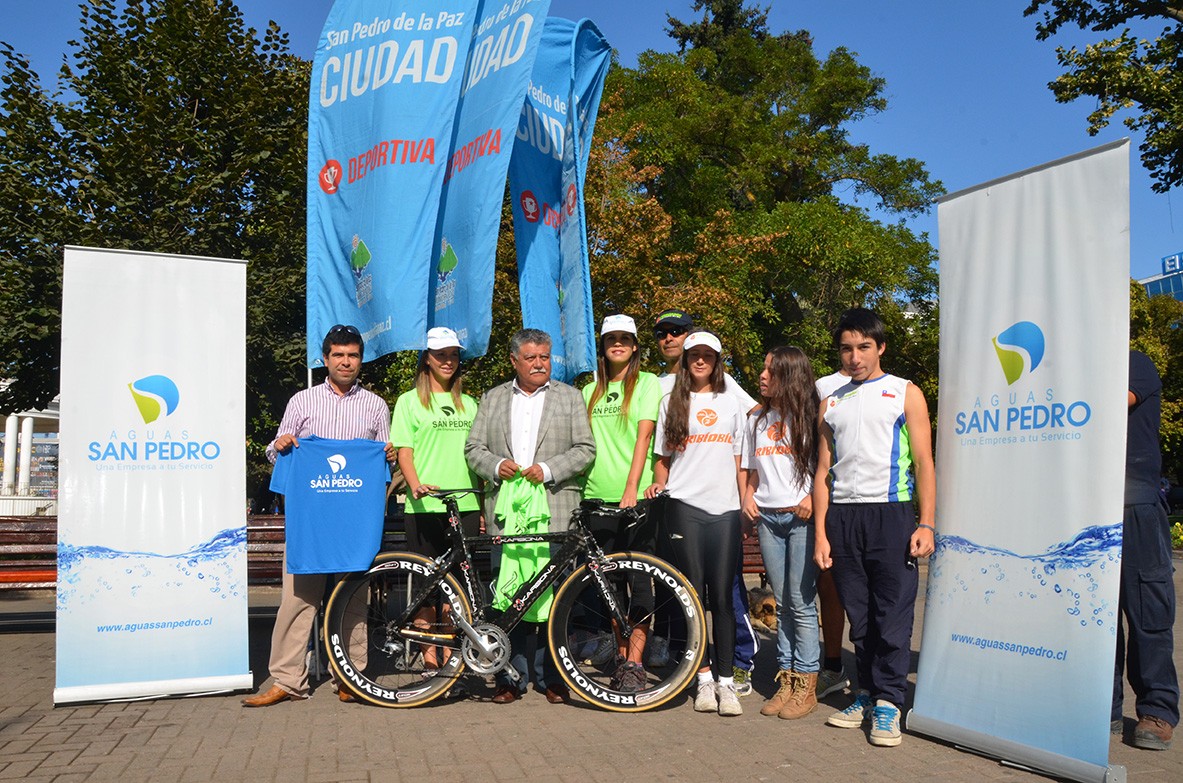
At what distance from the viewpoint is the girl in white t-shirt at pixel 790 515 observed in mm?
5277

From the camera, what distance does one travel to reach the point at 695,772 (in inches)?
167

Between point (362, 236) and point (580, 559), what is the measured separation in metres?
2.77

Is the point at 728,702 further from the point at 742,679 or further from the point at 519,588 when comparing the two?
the point at 519,588

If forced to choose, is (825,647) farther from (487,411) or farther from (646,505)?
(487,411)

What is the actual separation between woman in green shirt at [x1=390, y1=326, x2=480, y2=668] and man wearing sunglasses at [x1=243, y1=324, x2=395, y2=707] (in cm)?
15

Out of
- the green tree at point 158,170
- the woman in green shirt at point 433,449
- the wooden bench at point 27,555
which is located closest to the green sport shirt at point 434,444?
the woman in green shirt at point 433,449

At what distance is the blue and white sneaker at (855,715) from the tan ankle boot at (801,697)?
17 cm

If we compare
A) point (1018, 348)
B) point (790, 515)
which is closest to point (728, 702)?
point (790, 515)

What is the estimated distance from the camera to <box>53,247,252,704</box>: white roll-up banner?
18.0 ft

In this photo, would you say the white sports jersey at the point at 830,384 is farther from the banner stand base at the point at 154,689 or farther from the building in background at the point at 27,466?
the building in background at the point at 27,466

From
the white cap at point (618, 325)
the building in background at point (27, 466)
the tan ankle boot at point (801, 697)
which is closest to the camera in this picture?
the tan ankle boot at point (801, 697)

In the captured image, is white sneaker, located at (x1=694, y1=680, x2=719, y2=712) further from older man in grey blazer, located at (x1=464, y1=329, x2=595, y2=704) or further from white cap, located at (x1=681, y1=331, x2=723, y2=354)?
white cap, located at (x1=681, y1=331, x2=723, y2=354)

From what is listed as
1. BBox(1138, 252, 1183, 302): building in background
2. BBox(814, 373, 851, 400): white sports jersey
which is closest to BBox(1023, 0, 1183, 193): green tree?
BBox(814, 373, 851, 400): white sports jersey

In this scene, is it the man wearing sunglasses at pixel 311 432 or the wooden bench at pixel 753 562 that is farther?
the wooden bench at pixel 753 562
